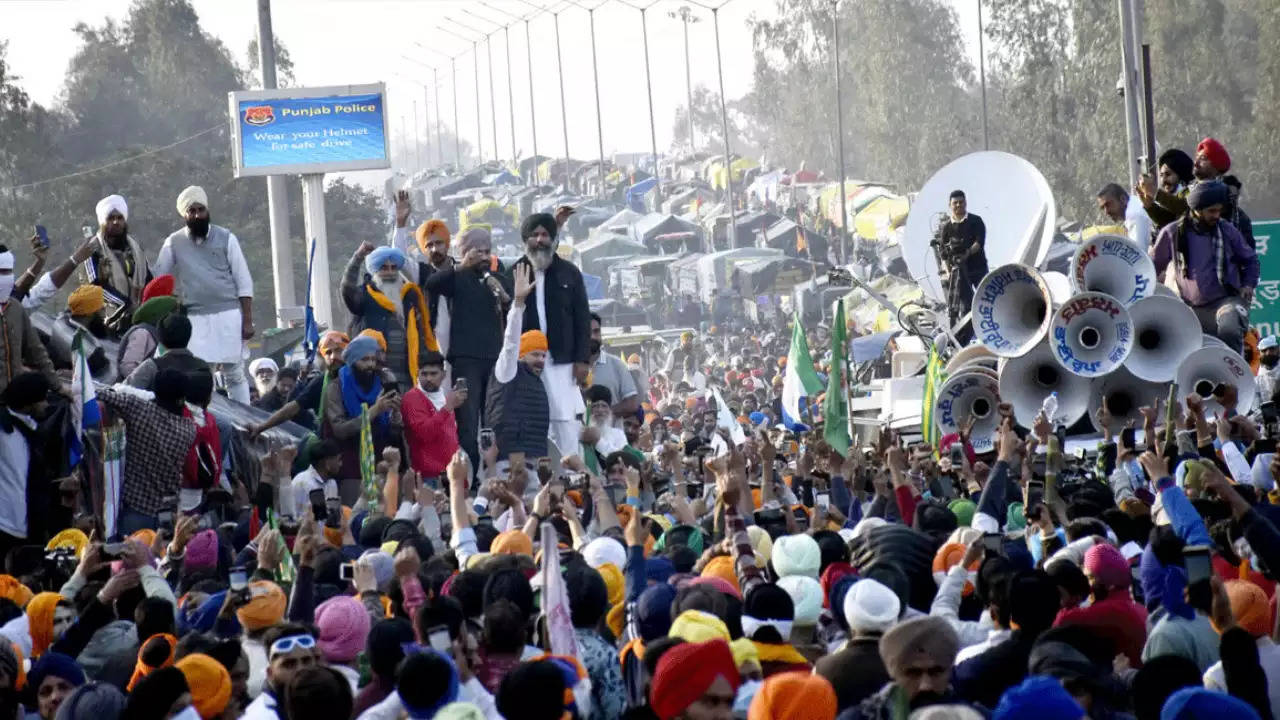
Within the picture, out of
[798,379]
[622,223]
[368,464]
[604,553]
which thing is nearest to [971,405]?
[798,379]

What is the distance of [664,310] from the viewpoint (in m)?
57.3

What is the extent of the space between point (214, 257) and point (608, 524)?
5994mm

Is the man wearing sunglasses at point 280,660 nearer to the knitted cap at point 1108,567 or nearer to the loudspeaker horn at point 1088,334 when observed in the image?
the knitted cap at point 1108,567

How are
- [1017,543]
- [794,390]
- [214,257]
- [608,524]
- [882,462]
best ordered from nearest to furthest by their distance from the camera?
[1017,543] < [608,524] < [882,462] < [214,257] < [794,390]

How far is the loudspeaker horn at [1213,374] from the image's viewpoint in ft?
44.4

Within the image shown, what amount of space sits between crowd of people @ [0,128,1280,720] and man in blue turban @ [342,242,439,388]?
2cm

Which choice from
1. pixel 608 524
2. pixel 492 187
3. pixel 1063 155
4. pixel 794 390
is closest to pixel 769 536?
pixel 608 524

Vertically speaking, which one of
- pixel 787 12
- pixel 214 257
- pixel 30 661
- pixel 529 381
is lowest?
pixel 30 661

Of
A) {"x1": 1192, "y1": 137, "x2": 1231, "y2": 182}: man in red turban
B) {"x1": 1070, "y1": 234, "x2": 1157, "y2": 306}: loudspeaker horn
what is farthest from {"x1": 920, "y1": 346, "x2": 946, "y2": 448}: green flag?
{"x1": 1192, "y1": 137, "x2": 1231, "y2": 182}: man in red turban

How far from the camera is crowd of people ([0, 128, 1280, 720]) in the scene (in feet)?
19.1

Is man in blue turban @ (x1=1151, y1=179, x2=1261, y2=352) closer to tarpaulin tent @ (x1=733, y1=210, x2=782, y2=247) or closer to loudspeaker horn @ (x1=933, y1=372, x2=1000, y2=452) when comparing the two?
loudspeaker horn @ (x1=933, y1=372, x2=1000, y2=452)

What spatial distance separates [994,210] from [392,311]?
23.6 feet

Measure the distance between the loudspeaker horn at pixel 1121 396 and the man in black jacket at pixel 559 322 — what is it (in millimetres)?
3688

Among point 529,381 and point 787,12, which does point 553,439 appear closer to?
point 529,381
